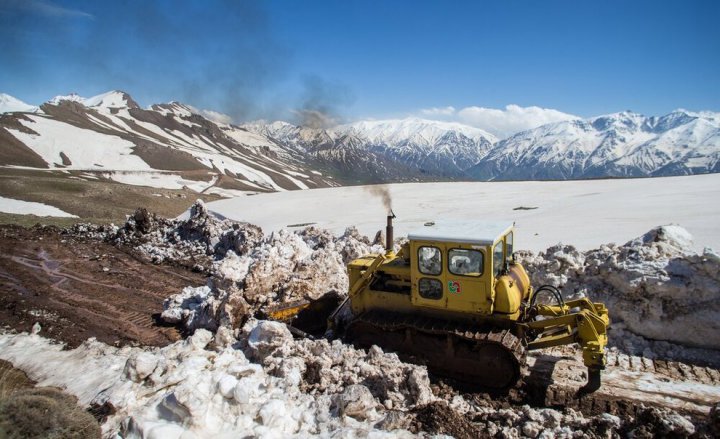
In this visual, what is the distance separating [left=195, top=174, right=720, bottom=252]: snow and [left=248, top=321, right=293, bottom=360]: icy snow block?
9136 mm

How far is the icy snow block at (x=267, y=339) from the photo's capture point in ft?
23.6

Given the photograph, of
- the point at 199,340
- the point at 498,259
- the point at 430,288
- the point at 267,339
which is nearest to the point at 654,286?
the point at 498,259

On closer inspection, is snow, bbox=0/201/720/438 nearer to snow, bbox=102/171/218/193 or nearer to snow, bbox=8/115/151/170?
snow, bbox=102/171/218/193

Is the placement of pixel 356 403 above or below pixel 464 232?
below

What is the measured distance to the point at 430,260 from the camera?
6883 millimetres

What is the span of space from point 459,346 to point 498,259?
151 cm

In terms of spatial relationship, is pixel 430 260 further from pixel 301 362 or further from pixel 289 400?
pixel 289 400

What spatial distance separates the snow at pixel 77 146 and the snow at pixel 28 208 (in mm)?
40131

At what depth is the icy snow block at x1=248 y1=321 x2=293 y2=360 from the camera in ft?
23.6

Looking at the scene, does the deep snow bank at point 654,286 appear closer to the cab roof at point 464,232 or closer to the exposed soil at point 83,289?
the cab roof at point 464,232

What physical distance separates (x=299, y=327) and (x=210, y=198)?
155ft

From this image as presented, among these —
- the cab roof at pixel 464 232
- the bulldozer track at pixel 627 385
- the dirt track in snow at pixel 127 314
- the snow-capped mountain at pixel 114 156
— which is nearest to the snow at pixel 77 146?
the snow-capped mountain at pixel 114 156

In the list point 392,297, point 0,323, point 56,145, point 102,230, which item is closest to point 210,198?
point 102,230

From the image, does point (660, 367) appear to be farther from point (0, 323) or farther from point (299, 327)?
point (0, 323)
